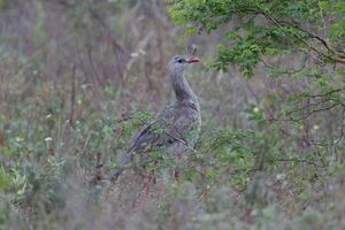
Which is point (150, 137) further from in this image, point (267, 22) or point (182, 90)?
point (267, 22)

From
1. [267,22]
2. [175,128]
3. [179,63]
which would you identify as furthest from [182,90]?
[267,22]

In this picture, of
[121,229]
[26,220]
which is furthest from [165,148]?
[121,229]

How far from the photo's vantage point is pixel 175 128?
35.7 feet

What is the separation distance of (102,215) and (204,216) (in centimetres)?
79

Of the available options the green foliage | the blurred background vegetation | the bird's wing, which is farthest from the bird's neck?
the green foliage

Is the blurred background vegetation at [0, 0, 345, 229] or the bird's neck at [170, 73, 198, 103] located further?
the bird's neck at [170, 73, 198, 103]

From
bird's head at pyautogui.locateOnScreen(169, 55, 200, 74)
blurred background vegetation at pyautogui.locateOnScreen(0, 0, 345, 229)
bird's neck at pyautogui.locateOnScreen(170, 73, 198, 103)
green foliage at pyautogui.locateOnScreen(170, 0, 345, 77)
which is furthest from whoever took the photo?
bird's head at pyautogui.locateOnScreen(169, 55, 200, 74)

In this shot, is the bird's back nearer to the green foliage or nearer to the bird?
the bird

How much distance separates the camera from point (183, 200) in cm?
764

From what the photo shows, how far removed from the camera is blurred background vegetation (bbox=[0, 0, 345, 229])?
25.4 feet

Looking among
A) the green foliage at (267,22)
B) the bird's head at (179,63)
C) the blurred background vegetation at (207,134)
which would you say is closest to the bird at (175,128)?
the bird's head at (179,63)

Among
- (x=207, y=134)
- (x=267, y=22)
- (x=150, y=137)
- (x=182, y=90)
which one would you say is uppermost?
(x=267, y=22)

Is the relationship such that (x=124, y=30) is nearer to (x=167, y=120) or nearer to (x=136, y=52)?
(x=136, y=52)

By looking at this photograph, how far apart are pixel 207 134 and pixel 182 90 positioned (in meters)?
2.17
